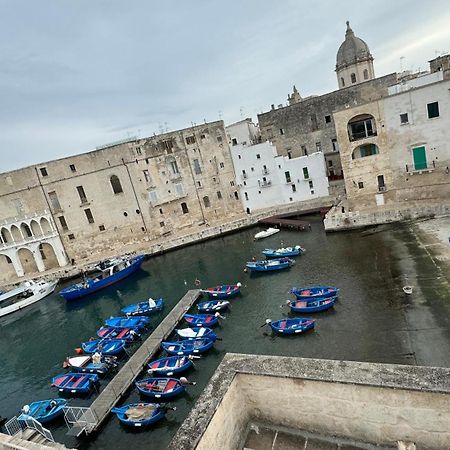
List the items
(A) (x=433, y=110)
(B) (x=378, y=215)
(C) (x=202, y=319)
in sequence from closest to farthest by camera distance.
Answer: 1. (C) (x=202, y=319)
2. (A) (x=433, y=110)
3. (B) (x=378, y=215)

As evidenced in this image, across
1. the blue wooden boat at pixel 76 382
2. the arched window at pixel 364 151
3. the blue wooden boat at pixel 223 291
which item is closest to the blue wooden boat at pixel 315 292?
the blue wooden boat at pixel 223 291

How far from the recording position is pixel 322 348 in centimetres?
1694

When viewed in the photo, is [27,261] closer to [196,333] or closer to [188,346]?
[196,333]

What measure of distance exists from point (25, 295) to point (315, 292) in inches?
1198

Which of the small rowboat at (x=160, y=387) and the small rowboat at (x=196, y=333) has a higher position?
the small rowboat at (x=196, y=333)

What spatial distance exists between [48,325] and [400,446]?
99.4 feet

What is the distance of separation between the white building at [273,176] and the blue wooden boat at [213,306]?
75.6ft

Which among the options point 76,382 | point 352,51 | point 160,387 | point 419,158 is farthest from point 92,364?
point 352,51

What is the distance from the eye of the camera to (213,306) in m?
23.5

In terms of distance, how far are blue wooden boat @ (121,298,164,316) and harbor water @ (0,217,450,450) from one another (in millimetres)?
751

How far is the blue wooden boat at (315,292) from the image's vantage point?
21031 mm

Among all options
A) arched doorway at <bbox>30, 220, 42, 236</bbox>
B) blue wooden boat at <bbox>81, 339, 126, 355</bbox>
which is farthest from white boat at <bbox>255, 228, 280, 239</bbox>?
arched doorway at <bbox>30, 220, 42, 236</bbox>

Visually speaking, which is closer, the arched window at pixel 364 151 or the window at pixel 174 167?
the arched window at pixel 364 151

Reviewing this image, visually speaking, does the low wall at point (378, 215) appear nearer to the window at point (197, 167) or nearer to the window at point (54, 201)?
the window at point (197, 167)
